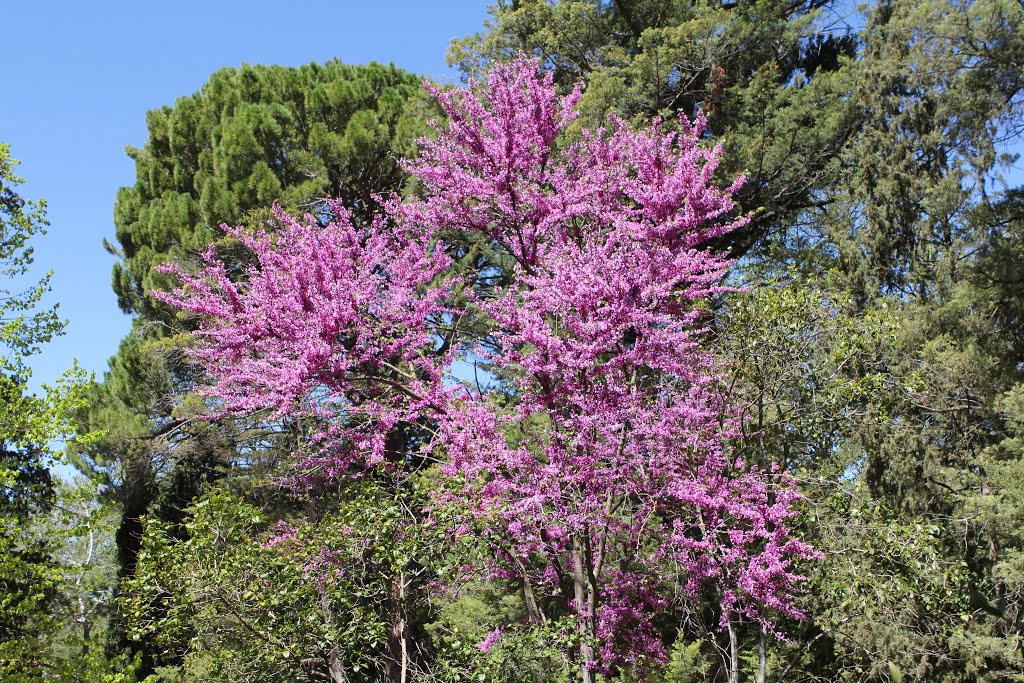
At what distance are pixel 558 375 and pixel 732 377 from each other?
1.96m

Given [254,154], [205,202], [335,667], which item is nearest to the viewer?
[335,667]

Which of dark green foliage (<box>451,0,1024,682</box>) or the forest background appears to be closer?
the forest background

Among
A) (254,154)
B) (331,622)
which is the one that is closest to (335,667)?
(331,622)

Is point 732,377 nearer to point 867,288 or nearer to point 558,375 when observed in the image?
point 558,375

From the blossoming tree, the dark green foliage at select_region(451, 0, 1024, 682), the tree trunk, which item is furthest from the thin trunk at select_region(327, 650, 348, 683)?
the dark green foliage at select_region(451, 0, 1024, 682)

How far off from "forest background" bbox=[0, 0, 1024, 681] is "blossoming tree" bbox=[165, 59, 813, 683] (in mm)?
605

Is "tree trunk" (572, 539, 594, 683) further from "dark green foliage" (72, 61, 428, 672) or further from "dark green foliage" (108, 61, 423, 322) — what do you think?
"dark green foliage" (108, 61, 423, 322)

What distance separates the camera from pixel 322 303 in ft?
27.0

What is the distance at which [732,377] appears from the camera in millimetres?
8641

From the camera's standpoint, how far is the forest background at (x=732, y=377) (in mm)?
7156

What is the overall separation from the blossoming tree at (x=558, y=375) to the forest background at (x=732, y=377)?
605 millimetres

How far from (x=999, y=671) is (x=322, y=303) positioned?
29.4ft

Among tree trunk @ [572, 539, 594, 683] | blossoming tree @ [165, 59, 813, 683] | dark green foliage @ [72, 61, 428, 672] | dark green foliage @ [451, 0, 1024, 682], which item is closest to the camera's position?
tree trunk @ [572, 539, 594, 683]

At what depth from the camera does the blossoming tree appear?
297 inches
